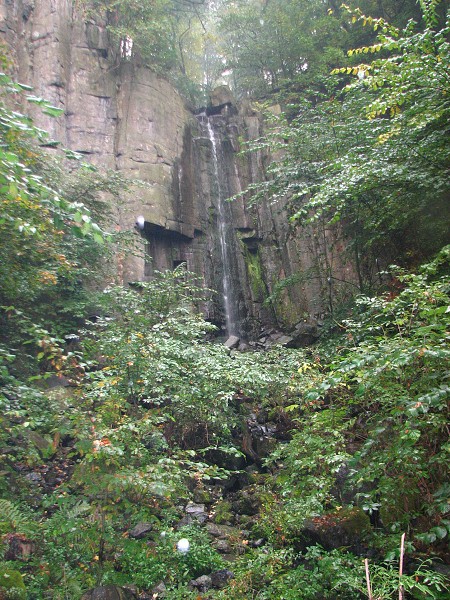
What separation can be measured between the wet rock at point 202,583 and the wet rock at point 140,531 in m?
0.89

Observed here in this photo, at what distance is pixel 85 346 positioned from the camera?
219 inches

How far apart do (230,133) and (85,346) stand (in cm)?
1478

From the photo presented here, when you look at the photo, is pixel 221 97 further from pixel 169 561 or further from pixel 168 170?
pixel 169 561

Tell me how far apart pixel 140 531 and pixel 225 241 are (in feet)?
40.6

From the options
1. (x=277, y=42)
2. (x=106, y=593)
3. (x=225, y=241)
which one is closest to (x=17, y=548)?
(x=106, y=593)

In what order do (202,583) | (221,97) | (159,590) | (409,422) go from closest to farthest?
(409,422)
(159,590)
(202,583)
(221,97)

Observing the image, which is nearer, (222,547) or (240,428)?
(222,547)

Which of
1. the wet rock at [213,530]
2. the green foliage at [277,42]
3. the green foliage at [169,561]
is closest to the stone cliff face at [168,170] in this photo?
the green foliage at [277,42]

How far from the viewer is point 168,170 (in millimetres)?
14922

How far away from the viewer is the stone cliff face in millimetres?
13477

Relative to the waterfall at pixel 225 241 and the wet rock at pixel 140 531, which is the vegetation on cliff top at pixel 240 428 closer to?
the wet rock at pixel 140 531

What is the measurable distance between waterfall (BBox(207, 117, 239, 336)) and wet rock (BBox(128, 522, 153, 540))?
1000 cm

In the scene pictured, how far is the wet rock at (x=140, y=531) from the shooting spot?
16.7 ft

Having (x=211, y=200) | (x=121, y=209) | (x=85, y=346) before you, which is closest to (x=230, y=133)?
(x=211, y=200)
